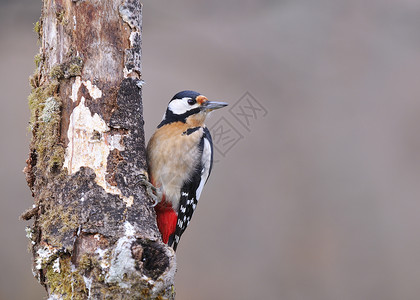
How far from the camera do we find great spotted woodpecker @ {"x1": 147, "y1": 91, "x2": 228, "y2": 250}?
2561 mm

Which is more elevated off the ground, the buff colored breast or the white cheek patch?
the white cheek patch

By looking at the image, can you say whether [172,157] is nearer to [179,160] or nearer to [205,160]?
[179,160]

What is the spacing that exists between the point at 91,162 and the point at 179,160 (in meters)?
0.74

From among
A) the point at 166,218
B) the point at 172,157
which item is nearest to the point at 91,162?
the point at 172,157

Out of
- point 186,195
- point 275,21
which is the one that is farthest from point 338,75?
point 186,195

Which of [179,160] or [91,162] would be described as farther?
[179,160]

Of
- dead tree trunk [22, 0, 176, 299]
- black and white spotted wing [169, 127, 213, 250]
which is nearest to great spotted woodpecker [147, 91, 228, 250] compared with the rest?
black and white spotted wing [169, 127, 213, 250]

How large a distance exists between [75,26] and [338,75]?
134 inches

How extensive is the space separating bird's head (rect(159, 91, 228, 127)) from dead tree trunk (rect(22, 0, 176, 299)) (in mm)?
580

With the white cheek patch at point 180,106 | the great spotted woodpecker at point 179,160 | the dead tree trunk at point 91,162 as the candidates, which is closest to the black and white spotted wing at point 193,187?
the great spotted woodpecker at point 179,160

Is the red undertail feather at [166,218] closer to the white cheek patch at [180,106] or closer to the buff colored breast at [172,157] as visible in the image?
the buff colored breast at [172,157]

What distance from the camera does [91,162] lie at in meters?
1.94

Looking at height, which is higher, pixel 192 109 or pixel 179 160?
pixel 192 109

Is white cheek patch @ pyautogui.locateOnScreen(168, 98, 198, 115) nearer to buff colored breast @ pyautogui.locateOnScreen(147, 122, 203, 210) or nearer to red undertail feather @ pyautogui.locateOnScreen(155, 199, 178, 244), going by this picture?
buff colored breast @ pyautogui.locateOnScreen(147, 122, 203, 210)
